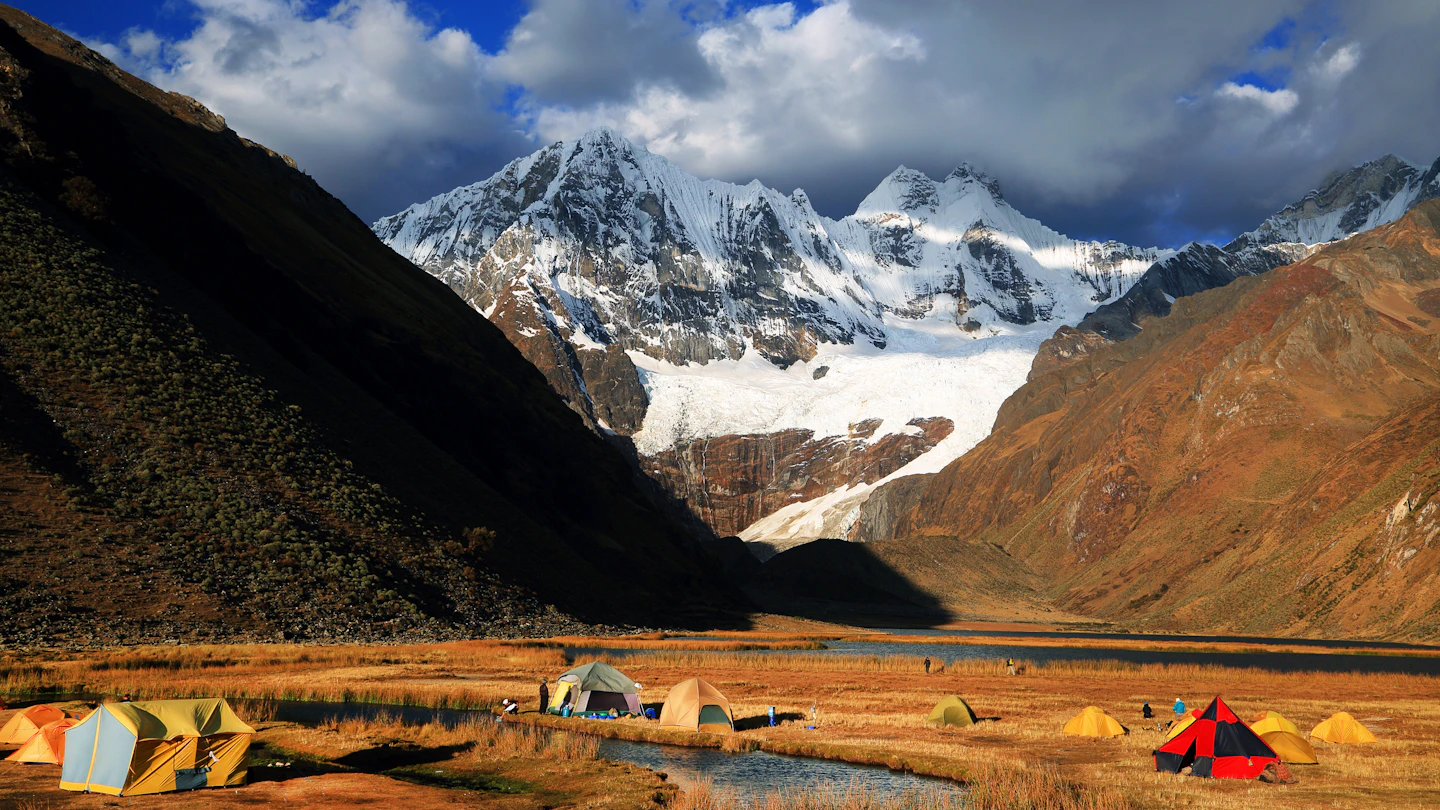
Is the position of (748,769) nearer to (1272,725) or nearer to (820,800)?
(820,800)

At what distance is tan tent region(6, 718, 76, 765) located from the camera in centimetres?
2977

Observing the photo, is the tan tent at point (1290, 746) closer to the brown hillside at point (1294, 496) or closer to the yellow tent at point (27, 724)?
the yellow tent at point (27, 724)

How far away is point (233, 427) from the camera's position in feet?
253

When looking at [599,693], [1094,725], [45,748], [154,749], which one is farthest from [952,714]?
[45,748]

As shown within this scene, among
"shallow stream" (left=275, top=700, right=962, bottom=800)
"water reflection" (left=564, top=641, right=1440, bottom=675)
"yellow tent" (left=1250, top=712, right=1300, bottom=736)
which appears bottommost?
"water reflection" (left=564, top=641, right=1440, bottom=675)

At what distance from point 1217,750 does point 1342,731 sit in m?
9.95

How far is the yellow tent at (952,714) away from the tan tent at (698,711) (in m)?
8.51

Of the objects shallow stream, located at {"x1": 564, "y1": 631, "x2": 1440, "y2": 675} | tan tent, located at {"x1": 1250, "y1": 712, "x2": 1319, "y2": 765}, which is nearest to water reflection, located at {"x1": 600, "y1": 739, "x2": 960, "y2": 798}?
tan tent, located at {"x1": 1250, "y1": 712, "x2": 1319, "y2": 765}

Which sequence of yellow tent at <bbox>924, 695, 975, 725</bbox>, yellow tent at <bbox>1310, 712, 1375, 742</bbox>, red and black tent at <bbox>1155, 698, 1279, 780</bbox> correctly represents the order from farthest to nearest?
yellow tent at <bbox>924, 695, 975, 725</bbox> < yellow tent at <bbox>1310, 712, 1375, 742</bbox> < red and black tent at <bbox>1155, 698, 1279, 780</bbox>

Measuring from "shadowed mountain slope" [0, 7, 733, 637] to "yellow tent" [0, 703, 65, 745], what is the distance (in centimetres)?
2750

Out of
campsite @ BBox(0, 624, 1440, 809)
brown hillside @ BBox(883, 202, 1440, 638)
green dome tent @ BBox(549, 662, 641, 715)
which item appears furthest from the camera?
brown hillside @ BBox(883, 202, 1440, 638)

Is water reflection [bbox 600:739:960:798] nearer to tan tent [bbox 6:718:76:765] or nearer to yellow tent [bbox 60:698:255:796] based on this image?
yellow tent [bbox 60:698:255:796]

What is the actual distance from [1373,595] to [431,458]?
347 ft

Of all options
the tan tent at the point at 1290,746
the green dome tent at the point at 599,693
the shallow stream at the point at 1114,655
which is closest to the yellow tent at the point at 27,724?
the green dome tent at the point at 599,693
